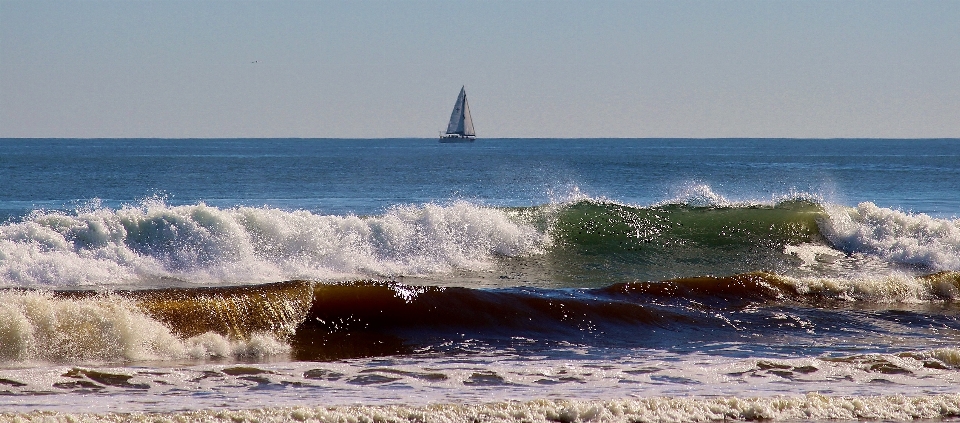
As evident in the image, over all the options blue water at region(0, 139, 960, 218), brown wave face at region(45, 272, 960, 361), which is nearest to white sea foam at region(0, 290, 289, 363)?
brown wave face at region(45, 272, 960, 361)

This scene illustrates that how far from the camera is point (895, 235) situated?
73.5 feet

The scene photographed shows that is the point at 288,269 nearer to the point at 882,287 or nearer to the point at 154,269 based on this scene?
the point at 154,269

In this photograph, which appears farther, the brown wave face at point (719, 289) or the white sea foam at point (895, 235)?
the white sea foam at point (895, 235)

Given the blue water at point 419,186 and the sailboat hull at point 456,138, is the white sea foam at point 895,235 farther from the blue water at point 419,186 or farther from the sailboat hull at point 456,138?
the sailboat hull at point 456,138

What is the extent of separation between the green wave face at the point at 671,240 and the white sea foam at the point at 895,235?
1.68ft

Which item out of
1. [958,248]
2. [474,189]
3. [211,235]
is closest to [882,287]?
[958,248]

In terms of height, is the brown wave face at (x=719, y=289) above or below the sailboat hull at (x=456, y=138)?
below

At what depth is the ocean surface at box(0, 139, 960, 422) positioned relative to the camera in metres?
8.52

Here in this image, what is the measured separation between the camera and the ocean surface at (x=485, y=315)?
27.9 ft
